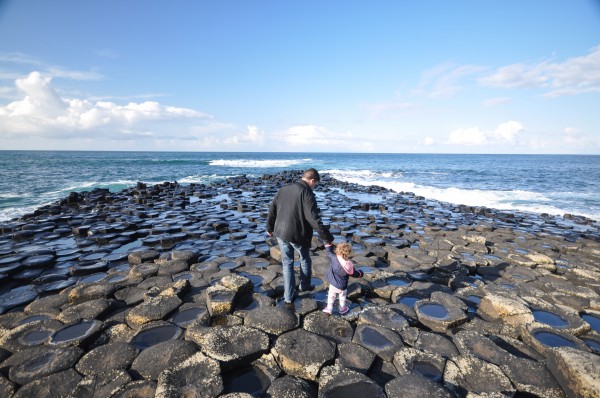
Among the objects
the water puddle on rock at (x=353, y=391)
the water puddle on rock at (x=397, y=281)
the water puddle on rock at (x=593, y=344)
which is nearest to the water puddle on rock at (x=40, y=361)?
the water puddle on rock at (x=353, y=391)

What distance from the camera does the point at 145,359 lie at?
3.77 metres

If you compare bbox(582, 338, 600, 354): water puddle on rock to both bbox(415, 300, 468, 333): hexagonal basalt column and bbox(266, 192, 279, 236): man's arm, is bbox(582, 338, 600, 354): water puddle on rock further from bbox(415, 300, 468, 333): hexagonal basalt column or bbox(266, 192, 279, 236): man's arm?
bbox(266, 192, 279, 236): man's arm

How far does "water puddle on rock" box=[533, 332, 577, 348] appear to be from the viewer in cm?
433

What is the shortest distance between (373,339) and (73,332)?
478 cm

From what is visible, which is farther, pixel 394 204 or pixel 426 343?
pixel 394 204

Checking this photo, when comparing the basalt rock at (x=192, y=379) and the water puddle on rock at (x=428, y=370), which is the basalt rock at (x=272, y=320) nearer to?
the basalt rock at (x=192, y=379)

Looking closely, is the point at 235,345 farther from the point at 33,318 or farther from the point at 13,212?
the point at 13,212

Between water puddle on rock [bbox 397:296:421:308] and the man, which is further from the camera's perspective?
water puddle on rock [bbox 397:296:421:308]

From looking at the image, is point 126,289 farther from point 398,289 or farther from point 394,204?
point 394,204

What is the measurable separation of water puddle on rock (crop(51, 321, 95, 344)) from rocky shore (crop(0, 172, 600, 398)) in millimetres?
26

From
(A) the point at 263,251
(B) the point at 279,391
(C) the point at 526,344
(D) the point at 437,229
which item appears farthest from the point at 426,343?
(D) the point at 437,229

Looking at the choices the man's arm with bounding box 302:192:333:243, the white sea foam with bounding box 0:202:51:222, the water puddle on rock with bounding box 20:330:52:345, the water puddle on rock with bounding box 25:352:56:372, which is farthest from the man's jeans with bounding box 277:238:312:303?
the white sea foam with bounding box 0:202:51:222

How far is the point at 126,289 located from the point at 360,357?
5.10m

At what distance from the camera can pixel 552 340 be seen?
443cm
